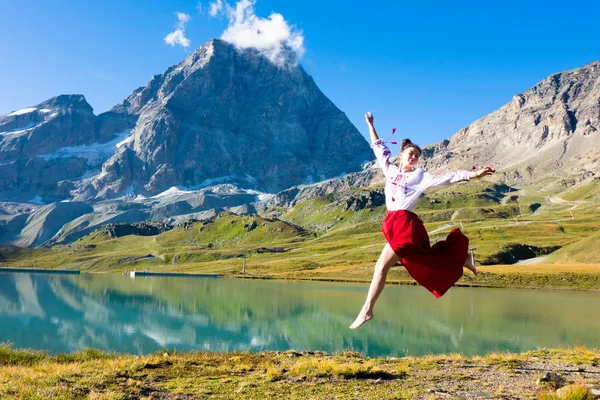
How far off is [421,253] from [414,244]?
0.30 m

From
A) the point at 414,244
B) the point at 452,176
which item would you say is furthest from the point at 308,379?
the point at 452,176

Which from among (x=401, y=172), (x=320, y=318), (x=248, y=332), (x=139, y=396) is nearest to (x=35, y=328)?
(x=248, y=332)

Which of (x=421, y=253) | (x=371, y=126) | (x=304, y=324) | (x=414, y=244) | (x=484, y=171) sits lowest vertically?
(x=304, y=324)

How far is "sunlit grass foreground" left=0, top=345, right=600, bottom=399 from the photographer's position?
1246 cm

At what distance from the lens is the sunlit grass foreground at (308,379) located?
1246cm

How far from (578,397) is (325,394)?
251 inches

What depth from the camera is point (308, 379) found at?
50.8 feet

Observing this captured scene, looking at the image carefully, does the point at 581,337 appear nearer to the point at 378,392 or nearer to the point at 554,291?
the point at 378,392

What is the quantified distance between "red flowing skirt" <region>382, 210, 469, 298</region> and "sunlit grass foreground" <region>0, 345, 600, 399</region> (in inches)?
179

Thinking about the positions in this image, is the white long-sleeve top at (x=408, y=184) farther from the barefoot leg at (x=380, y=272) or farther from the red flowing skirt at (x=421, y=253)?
the barefoot leg at (x=380, y=272)

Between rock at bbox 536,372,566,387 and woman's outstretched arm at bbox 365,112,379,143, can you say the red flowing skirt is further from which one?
rock at bbox 536,372,566,387

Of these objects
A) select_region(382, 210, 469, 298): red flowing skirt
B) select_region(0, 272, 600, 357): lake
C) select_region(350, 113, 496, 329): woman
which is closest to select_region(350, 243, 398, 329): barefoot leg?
select_region(350, 113, 496, 329): woman

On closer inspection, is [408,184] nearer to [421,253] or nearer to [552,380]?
[421,253]

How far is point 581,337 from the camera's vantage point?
3991cm
